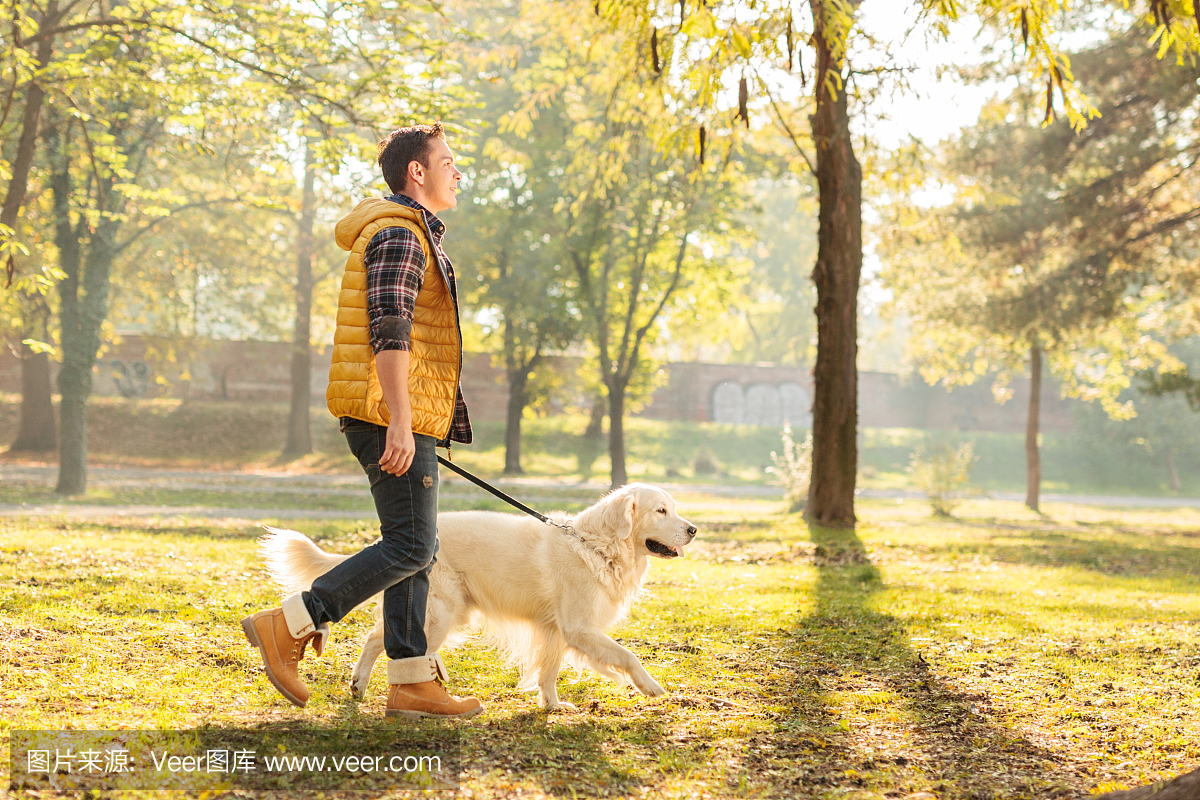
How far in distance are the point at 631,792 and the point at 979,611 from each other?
194 inches

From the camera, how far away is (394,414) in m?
3.27

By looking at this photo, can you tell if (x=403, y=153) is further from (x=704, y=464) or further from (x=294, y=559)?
(x=704, y=464)

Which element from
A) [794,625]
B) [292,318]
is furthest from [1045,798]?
[292,318]

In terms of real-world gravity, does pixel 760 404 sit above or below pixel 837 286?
below

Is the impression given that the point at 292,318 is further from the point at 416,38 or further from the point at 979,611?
the point at 979,611

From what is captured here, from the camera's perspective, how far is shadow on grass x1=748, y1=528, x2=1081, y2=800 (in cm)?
318

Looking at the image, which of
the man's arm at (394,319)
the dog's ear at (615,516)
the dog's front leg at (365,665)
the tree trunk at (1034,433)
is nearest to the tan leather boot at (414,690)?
the dog's front leg at (365,665)

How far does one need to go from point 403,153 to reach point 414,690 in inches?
91.2

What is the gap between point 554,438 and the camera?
3309cm

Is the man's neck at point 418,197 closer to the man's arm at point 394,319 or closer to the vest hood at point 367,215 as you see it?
the vest hood at point 367,215

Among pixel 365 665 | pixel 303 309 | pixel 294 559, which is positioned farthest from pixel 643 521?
pixel 303 309

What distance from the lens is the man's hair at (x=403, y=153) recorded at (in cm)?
368

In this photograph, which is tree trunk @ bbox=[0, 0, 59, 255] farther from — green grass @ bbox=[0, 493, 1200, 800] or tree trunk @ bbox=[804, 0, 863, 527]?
tree trunk @ bbox=[804, 0, 863, 527]

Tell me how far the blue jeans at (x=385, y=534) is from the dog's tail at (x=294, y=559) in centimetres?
60
